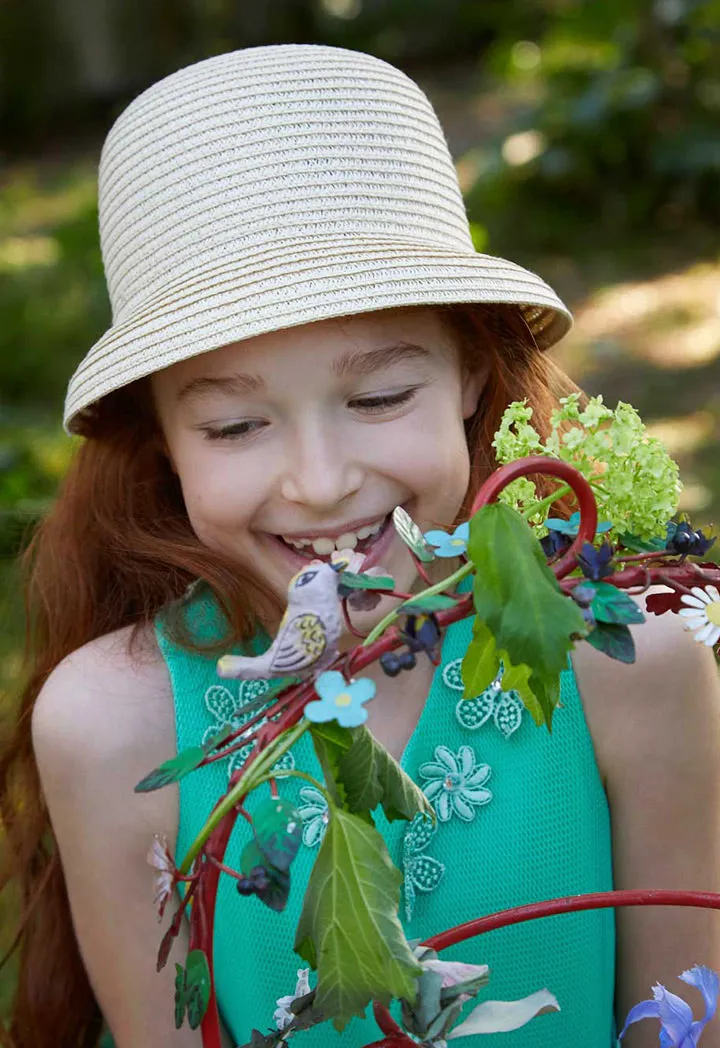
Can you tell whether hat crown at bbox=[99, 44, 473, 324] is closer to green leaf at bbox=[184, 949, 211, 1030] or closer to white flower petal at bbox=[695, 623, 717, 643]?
white flower petal at bbox=[695, 623, 717, 643]

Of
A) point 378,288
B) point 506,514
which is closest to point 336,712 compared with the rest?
point 506,514

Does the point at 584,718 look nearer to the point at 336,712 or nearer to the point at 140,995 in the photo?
the point at 140,995

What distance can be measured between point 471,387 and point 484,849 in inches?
23.1

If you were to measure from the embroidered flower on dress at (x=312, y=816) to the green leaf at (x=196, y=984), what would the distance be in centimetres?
74

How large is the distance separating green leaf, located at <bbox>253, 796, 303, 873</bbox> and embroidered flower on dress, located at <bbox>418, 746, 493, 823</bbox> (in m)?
0.88

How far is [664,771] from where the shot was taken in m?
1.61

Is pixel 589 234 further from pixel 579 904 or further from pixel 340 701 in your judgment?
pixel 340 701

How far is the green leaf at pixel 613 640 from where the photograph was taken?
76cm

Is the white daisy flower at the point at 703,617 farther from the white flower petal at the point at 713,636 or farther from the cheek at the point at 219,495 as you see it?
the cheek at the point at 219,495

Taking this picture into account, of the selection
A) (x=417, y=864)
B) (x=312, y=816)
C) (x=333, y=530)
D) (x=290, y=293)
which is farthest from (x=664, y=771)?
(x=290, y=293)

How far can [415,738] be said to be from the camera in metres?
1.61

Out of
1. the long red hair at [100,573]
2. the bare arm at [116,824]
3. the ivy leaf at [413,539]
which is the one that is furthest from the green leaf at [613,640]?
the bare arm at [116,824]

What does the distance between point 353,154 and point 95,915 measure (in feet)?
3.25

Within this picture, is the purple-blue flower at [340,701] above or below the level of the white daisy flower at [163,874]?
above
